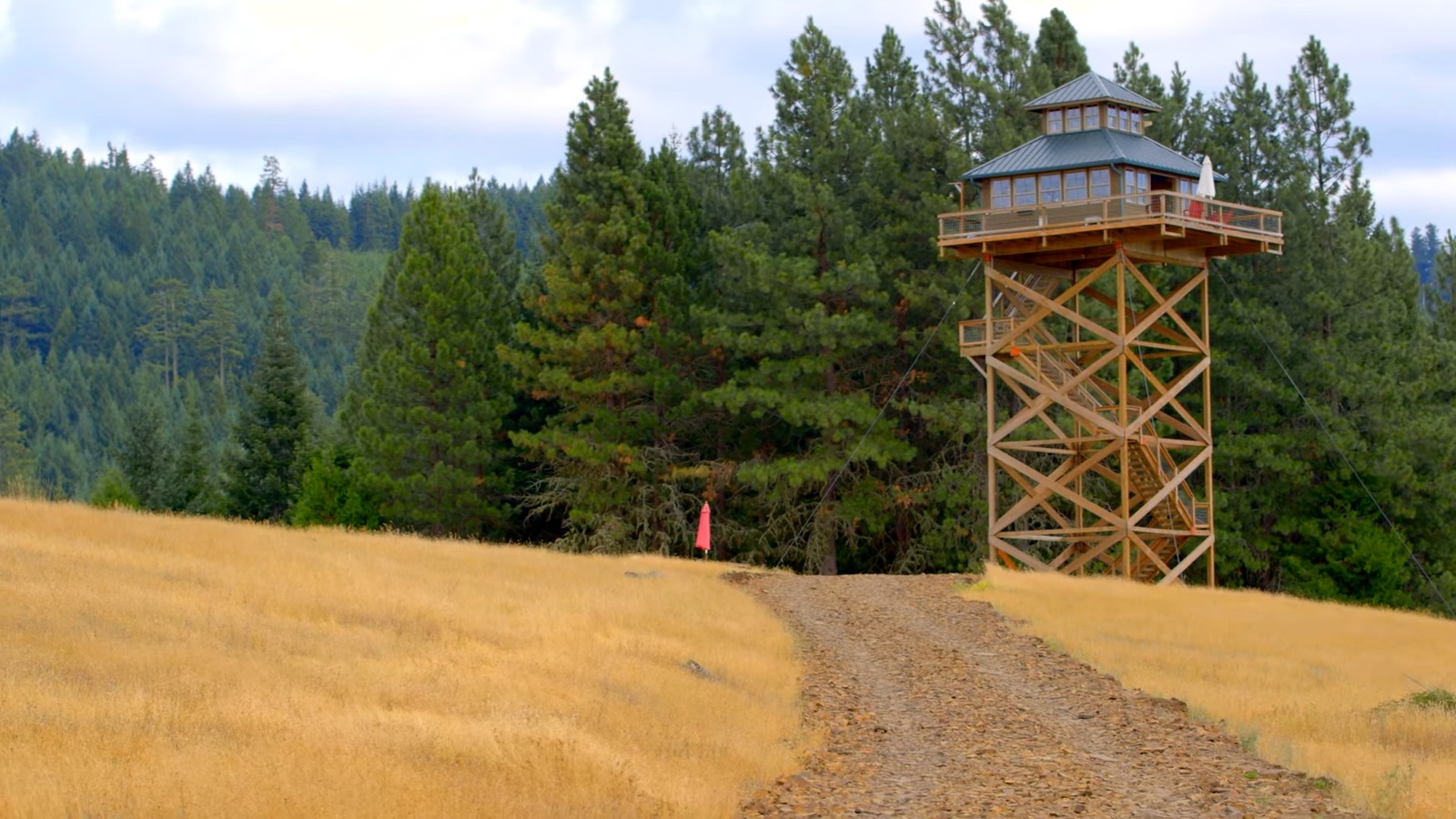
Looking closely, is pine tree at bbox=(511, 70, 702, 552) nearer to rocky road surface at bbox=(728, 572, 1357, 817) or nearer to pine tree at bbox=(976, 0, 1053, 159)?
pine tree at bbox=(976, 0, 1053, 159)

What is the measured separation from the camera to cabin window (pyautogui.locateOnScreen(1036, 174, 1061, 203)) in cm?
4056

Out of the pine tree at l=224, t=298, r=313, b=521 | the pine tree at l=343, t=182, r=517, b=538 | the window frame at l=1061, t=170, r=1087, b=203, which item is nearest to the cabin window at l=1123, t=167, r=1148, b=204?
the window frame at l=1061, t=170, r=1087, b=203

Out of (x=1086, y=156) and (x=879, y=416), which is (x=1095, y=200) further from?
(x=879, y=416)

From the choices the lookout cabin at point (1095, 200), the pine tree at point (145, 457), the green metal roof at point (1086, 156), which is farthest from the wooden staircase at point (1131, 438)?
the pine tree at point (145, 457)

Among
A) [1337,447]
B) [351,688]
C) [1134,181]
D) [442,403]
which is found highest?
[1134,181]

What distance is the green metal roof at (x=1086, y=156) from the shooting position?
40000mm

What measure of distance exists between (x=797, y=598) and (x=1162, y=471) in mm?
15237

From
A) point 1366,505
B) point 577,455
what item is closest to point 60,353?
point 577,455

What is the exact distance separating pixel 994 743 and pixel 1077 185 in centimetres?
2508

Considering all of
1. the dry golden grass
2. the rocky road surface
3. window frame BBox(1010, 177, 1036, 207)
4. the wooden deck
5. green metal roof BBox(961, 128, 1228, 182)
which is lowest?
the rocky road surface

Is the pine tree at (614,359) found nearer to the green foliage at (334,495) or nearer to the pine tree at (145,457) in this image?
the green foliage at (334,495)

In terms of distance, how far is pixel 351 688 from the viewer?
16.5 meters

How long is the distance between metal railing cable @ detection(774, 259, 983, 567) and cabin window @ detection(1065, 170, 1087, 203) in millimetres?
5145

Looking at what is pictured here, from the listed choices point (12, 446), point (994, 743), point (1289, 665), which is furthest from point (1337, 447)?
point (12, 446)
